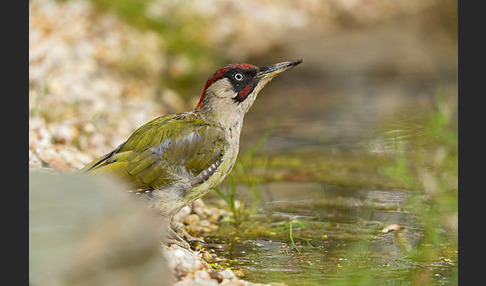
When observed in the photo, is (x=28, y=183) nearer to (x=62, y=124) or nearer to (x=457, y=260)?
(x=457, y=260)

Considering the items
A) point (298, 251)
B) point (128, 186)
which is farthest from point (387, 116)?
point (128, 186)

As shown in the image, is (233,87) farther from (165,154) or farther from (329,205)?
(329,205)

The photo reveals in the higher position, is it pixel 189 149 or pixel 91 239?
pixel 189 149

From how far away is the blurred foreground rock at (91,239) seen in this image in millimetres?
3799

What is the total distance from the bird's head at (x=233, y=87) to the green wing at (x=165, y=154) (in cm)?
19

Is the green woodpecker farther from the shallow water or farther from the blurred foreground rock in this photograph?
the blurred foreground rock

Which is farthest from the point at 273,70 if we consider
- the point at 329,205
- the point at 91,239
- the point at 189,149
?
the point at 91,239

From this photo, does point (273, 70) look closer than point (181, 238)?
No

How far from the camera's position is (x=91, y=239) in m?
3.84

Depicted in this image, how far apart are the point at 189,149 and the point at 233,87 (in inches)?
23.7

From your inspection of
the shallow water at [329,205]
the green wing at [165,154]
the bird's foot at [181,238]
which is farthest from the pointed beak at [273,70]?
the bird's foot at [181,238]

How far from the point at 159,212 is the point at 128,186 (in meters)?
0.27

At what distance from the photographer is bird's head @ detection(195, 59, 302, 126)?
552 centimetres

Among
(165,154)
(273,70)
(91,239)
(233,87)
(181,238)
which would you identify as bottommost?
(181,238)
